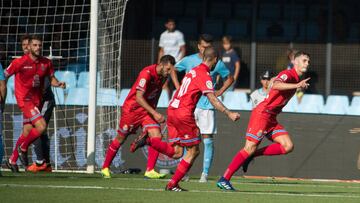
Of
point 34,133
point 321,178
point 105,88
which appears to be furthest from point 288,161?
point 34,133

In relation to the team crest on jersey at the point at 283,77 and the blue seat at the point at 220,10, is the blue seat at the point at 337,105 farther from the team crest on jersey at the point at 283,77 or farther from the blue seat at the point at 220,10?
the team crest on jersey at the point at 283,77

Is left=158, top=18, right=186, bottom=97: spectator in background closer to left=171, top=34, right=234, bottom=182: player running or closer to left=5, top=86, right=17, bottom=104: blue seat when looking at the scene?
left=5, top=86, right=17, bottom=104: blue seat

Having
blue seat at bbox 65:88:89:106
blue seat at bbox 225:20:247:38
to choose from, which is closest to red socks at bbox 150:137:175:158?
blue seat at bbox 65:88:89:106

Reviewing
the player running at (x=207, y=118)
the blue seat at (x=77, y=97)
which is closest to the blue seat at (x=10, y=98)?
the blue seat at (x=77, y=97)

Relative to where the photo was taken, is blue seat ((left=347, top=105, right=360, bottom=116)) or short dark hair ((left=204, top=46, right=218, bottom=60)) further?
blue seat ((left=347, top=105, right=360, bottom=116))

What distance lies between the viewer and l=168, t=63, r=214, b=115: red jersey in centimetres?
1212

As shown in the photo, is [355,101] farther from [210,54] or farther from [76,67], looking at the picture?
[210,54]

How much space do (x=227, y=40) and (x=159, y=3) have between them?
2.75 meters

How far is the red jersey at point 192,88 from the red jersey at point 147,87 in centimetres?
162

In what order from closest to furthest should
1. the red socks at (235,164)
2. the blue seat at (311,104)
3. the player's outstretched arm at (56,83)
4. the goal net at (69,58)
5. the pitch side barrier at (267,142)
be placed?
the red socks at (235,164) < the player's outstretched arm at (56,83) < the goal net at (69,58) < the pitch side barrier at (267,142) < the blue seat at (311,104)

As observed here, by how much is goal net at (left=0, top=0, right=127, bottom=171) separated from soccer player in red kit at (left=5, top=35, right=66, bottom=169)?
854mm

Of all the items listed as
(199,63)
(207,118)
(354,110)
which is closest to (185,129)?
(207,118)

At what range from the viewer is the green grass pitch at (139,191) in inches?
433

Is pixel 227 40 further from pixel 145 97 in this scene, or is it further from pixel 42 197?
pixel 42 197
